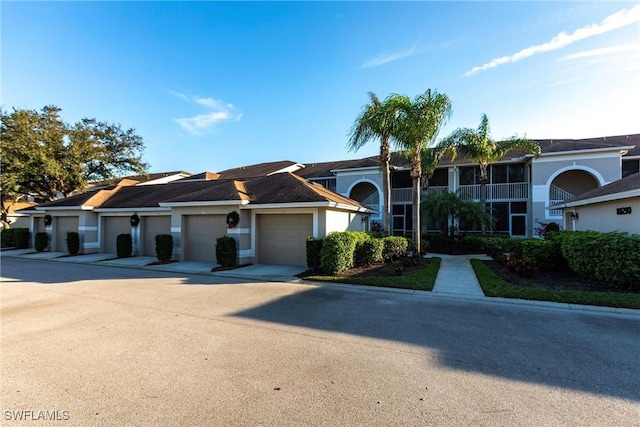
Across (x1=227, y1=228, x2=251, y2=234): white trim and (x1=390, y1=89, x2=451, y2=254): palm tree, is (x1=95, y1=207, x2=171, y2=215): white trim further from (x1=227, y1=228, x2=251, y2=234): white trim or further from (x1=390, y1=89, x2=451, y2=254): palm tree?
(x1=390, y1=89, x2=451, y2=254): palm tree

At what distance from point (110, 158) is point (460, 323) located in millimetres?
29272

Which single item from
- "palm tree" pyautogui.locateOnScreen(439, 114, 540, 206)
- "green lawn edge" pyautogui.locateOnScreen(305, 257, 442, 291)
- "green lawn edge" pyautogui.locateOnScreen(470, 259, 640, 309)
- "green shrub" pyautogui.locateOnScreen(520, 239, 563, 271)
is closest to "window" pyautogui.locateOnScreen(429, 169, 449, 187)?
"palm tree" pyautogui.locateOnScreen(439, 114, 540, 206)

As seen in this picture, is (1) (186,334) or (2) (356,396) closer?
(2) (356,396)

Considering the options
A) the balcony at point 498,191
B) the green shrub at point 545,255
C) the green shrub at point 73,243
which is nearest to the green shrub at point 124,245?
the green shrub at point 73,243

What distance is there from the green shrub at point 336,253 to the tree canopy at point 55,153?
21489 millimetres

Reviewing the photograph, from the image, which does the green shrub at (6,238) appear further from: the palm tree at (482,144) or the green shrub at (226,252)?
the palm tree at (482,144)

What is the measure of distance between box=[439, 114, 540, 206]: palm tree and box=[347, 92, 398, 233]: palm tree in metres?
6.55

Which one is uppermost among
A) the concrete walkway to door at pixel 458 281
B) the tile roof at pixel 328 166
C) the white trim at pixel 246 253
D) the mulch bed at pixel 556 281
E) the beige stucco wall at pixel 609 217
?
the tile roof at pixel 328 166

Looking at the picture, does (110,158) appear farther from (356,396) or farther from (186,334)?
(356,396)

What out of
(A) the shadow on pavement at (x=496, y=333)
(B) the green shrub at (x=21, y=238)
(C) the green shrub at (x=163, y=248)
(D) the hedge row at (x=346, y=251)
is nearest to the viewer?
(A) the shadow on pavement at (x=496, y=333)

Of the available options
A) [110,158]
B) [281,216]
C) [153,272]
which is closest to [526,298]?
[281,216]

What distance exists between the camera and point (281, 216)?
517 inches

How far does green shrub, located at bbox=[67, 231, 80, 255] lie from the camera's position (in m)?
17.2

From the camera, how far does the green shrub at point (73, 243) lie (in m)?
17.2
